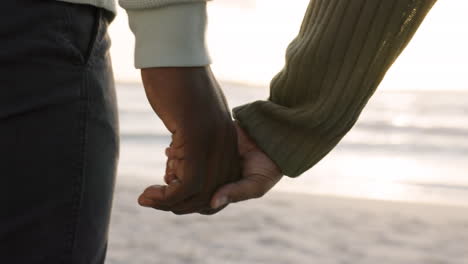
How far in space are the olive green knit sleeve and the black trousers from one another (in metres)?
0.51

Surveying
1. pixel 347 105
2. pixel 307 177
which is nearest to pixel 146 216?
pixel 307 177

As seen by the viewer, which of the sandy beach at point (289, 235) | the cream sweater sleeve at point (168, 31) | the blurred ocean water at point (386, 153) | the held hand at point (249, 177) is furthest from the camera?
the blurred ocean water at point (386, 153)

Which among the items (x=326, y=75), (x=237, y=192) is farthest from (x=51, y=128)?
(x=326, y=75)

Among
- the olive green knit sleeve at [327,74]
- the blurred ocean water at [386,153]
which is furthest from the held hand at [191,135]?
the blurred ocean water at [386,153]

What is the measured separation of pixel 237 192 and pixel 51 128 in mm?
464

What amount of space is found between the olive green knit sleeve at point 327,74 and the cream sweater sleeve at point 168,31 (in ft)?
1.30

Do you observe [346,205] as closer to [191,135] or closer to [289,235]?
[289,235]

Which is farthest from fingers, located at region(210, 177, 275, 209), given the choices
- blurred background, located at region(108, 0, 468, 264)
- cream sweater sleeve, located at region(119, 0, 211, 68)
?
blurred background, located at region(108, 0, 468, 264)

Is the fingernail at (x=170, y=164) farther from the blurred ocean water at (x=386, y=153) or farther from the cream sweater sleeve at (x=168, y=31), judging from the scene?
the blurred ocean water at (x=386, y=153)

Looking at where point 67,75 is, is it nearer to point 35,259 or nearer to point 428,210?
point 35,259

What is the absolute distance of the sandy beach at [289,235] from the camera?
3760 millimetres

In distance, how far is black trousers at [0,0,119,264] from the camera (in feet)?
3.04

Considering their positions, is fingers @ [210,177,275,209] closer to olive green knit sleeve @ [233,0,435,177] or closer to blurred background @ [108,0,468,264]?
olive green knit sleeve @ [233,0,435,177]

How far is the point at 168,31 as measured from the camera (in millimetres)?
1044
